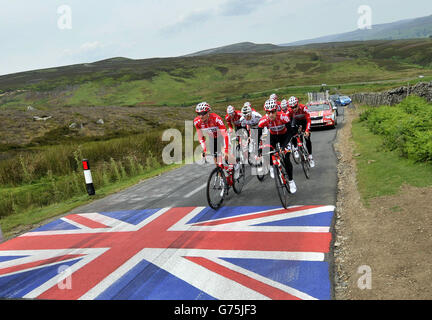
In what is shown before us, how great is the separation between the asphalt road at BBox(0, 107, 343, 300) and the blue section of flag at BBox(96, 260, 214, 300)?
0.01 metres

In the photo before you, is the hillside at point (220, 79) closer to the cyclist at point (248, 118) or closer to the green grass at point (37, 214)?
the cyclist at point (248, 118)

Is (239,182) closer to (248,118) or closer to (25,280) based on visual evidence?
(248,118)

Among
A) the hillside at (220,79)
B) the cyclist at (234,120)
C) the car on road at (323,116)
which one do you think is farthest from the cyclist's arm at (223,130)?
the hillside at (220,79)

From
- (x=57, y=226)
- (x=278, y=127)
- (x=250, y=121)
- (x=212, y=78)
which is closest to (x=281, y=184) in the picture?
(x=278, y=127)

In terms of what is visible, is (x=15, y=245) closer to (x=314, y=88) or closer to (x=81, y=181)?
(x=81, y=181)

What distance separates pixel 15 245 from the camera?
7.07 metres

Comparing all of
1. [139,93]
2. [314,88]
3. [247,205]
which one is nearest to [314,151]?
[247,205]

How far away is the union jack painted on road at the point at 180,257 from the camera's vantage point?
4395mm

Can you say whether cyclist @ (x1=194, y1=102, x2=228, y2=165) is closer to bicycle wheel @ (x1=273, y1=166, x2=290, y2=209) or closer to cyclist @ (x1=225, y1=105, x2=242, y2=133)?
bicycle wheel @ (x1=273, y1=166, x2=290, y2=209)

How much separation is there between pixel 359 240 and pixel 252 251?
1.62m

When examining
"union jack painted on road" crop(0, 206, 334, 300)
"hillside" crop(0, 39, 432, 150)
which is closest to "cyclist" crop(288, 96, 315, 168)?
"union jack painted on road" crop(0, 206, 334, 300)

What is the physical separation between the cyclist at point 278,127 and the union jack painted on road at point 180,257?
3.34 ft

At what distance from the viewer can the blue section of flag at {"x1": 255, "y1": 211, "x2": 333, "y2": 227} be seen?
6152 mm

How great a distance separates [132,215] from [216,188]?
6.87 feet
